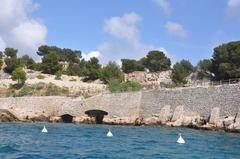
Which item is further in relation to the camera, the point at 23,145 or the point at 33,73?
the point at 33,73

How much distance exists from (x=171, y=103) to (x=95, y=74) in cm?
3852

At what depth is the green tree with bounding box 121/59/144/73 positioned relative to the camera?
89.4 m

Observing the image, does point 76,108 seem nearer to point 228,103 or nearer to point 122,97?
point 122,97

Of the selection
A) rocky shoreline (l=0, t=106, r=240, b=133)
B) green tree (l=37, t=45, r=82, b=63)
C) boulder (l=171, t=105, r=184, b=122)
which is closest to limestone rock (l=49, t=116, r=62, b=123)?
rocky shoreline (l=0, t=106, r=240, b=133)

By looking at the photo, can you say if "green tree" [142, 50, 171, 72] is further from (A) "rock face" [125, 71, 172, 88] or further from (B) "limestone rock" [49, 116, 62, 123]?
(B) "limestone rock" [49, 116, 62, 123]

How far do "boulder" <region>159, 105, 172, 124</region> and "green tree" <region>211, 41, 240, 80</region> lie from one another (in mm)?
22799

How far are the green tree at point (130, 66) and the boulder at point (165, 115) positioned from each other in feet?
143

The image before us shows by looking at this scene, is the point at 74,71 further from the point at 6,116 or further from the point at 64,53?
the point at 6,116

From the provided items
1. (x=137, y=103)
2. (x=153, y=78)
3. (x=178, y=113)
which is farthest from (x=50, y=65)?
(x=178, y=113)

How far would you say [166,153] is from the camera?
2288cm

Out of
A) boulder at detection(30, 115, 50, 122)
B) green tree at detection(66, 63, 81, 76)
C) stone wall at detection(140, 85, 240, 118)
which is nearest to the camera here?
stone wall at detection(140, 85, 240, 118)

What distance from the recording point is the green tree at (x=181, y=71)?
74375 mm

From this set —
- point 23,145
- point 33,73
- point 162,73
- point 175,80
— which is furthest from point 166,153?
point 33,73

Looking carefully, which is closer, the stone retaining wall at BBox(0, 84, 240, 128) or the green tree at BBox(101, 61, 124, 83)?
the stone retaining wall at BBox(0, 84, 240, 128)
